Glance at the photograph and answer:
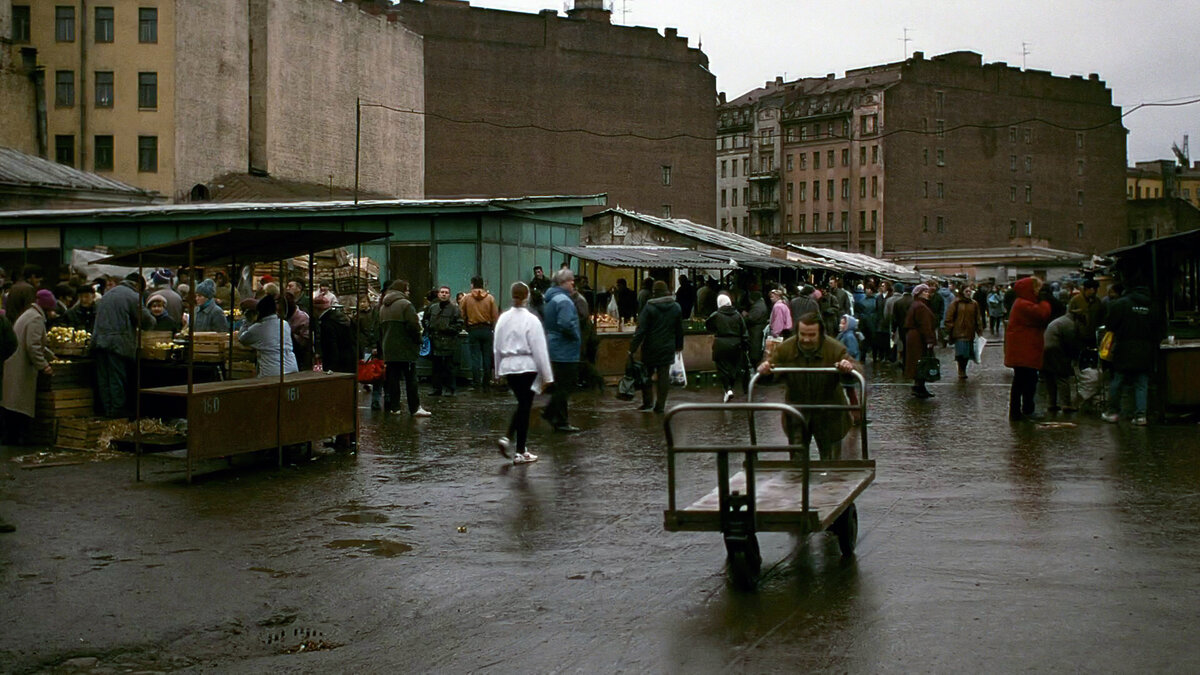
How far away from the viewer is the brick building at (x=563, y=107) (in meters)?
69.7

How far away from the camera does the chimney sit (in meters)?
76.4

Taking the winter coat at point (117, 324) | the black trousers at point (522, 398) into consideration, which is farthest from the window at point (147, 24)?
the black trousers at point (522, 398)

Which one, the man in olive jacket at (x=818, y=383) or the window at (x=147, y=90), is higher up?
the window at (x=147, y=90)

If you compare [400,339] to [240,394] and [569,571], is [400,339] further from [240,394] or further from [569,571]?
[569,571]

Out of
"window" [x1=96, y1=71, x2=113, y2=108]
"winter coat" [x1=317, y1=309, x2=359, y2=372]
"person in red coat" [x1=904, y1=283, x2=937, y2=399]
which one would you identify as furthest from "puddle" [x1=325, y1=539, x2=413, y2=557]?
"window" [x1=96, y1=71, x2=113, y2=108]

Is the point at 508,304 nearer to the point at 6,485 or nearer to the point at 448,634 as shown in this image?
the point at 6,485

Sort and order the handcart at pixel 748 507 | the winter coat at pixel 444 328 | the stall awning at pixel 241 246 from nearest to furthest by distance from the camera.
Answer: the handcart at pixel 748 507
the stall awning at pixel 241 246
the winter coat at pixel 444 328

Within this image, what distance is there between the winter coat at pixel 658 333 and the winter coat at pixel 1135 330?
5.65 m

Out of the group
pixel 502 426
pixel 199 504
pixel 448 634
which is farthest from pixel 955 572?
pixel 502 426

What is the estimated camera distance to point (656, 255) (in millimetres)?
33219

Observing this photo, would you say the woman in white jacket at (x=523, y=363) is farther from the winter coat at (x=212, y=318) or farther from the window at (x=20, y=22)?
the window at (x=20, y=22)

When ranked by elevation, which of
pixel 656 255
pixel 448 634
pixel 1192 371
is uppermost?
pixel 656 255

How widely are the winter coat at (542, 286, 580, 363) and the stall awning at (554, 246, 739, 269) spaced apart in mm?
10695

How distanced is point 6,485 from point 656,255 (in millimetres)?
22055
